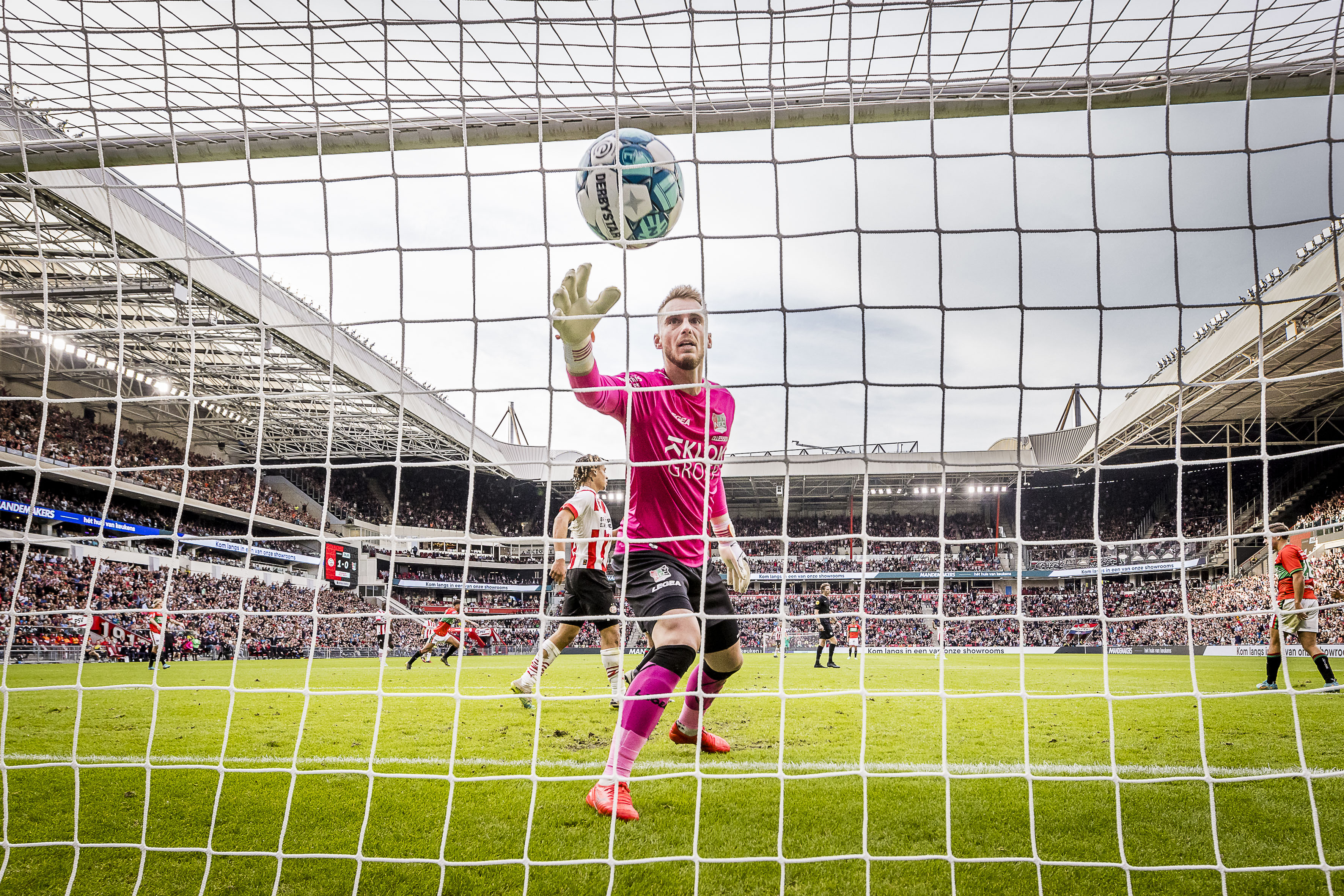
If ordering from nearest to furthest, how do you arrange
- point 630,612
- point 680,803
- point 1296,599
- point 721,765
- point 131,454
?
point 680,803, point 721,765, point 1296,599, point 630,612, point 131,454

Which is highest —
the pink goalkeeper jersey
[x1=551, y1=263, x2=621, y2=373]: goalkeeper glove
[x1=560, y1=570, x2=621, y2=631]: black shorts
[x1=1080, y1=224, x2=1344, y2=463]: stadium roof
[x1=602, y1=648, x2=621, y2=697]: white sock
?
[x1=1080, y1=224, x2=1344, y2=463]: stadium roof

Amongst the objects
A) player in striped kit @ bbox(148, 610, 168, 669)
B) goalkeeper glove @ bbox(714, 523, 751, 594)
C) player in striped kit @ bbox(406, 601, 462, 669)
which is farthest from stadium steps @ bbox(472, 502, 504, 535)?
goalkeeper glove @ bbox(714, 523, 751, 594)

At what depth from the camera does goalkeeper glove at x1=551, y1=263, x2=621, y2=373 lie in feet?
9.99

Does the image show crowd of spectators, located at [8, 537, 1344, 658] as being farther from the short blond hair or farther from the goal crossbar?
the goal crossbar

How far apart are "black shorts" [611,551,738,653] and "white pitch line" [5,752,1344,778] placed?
823 mm

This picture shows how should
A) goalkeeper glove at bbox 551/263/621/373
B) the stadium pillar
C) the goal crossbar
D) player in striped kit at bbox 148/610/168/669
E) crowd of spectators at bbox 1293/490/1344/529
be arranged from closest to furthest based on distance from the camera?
goalkeeper glove at bbox 551/263/621/373
the goal crossbar
the stadium pillar
player in striped kit at bbox 148/610/168/669
crowd of spectators at bbox 1293/490/1344/529

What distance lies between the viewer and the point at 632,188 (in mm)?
3736

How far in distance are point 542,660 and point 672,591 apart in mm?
2820

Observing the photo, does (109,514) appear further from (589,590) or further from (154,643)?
(589,590)

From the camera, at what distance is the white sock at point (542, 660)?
20.0 ft

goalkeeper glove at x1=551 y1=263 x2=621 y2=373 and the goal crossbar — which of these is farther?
the goal crossbar

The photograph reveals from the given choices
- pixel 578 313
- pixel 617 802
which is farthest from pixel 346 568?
pixel 578 313

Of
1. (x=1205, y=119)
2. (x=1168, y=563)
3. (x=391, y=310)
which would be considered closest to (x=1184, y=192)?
(x=1205, y=119)

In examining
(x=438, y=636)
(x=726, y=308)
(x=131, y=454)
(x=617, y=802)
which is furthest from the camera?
(x=131, y=454)
